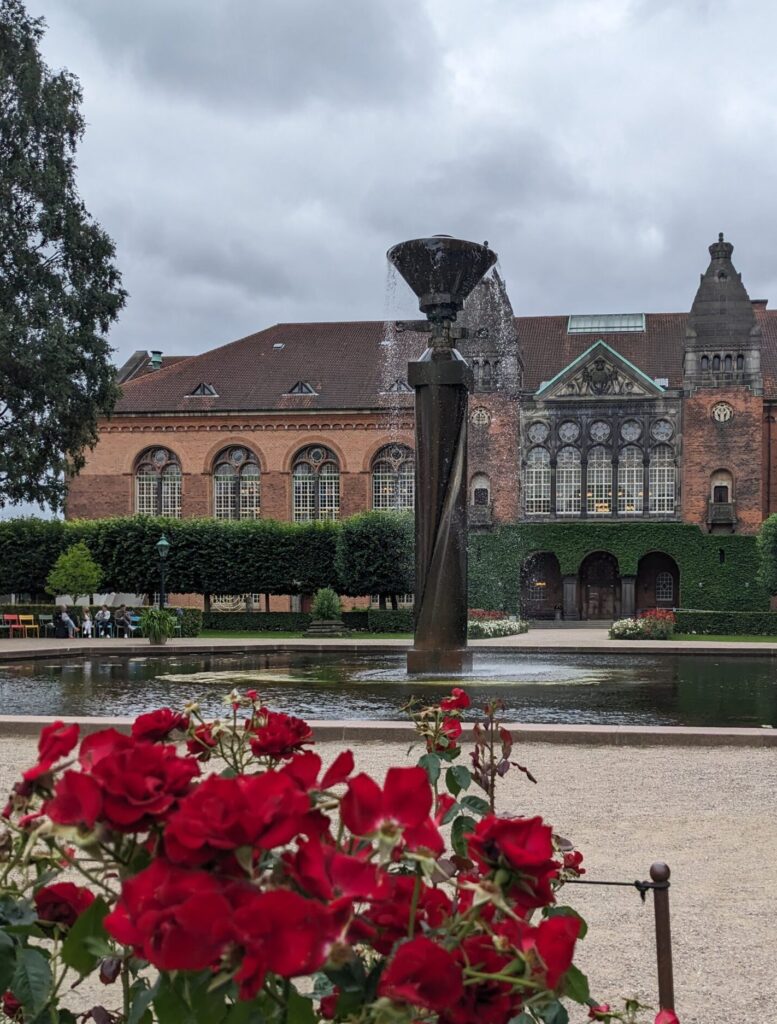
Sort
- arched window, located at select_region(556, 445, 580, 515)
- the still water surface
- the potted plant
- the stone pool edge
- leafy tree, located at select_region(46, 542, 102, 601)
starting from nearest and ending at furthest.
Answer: the stone pool edge < the still water surface < the potted plant < leafy tree, located at select_region(46, 542, 102, 601) < arched window, located at select_region(556, 445, 580, 515)

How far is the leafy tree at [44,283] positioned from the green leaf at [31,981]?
30.2 m

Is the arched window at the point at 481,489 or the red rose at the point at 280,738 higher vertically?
the arched window at the point at 481,489

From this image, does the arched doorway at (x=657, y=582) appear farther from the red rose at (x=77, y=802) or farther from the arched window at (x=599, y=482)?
the red rose at (x=77, y=802)

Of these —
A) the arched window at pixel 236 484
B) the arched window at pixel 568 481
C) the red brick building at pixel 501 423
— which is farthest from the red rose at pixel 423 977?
the arched window at pixel 236 484

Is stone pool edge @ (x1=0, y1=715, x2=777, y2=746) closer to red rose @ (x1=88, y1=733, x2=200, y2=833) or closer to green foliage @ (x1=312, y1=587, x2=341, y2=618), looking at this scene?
red rose @ (x1=88, y1=733, x2=200, y2=833)

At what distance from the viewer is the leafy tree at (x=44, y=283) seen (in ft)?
102

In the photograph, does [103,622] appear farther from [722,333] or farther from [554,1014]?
[554,1014]

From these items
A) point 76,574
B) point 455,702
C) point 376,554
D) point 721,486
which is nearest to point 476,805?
point 455,702

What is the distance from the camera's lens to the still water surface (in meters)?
12.7

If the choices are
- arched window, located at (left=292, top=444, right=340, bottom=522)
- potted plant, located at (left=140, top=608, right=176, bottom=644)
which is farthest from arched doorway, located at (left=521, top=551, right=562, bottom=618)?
potted plant, located at (left=140, top=608, right=176, bottom=644)

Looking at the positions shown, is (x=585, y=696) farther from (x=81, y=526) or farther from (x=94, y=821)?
(x=81, y=526)

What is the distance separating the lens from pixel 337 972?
1.49 metres

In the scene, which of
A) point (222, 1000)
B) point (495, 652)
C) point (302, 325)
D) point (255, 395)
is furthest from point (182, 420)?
point (222, 1000)

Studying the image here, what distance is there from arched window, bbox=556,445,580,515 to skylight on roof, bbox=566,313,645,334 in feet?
26.7
